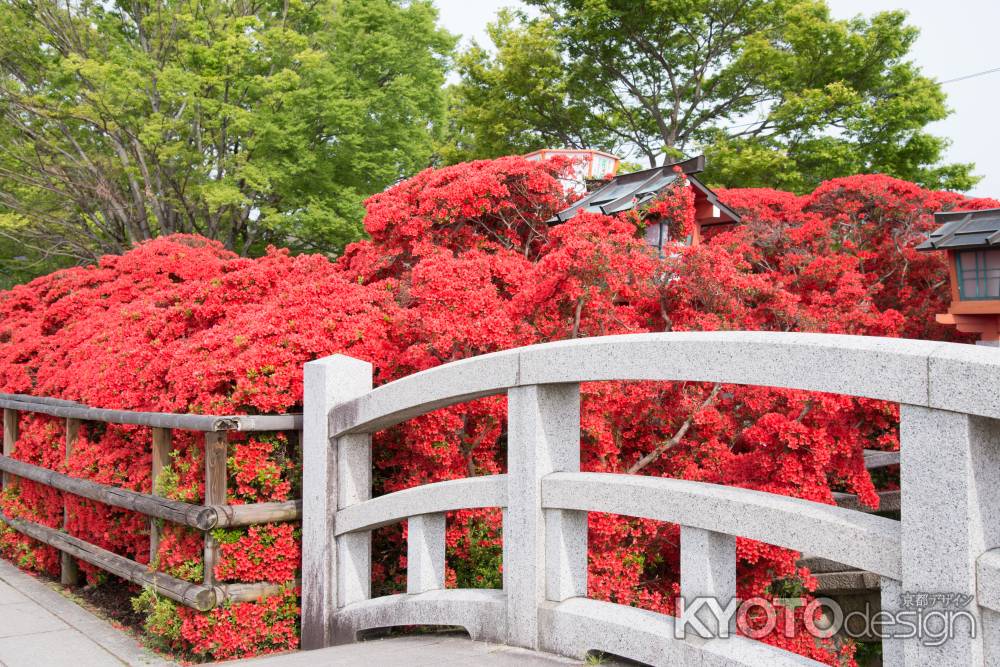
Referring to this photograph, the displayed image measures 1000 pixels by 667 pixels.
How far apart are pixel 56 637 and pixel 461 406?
3238 mm

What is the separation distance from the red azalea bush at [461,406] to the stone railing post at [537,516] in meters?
1.50

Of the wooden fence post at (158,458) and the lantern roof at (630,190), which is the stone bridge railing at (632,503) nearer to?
the wooden fence post at (158,458)

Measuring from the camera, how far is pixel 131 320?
299 inches

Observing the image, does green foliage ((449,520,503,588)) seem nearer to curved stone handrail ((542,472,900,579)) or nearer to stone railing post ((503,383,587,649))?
stone railing post ((503,383,587,649))

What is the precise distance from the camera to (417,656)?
4066 mm

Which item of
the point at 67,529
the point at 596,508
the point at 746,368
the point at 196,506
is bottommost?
the point at 67,529

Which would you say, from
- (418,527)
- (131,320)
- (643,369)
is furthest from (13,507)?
(643,369)

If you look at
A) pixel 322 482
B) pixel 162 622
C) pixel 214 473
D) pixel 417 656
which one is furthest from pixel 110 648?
pixel 417 656

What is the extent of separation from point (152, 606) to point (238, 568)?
976 millimetres

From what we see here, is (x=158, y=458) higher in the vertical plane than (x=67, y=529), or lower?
higher

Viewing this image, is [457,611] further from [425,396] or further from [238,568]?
[238,568]

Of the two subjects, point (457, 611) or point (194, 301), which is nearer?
point (457, 611)

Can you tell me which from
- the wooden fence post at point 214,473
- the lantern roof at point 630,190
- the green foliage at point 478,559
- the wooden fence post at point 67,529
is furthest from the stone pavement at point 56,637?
the lantern roof at point 630,190

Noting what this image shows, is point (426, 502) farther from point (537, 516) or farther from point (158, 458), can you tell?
point (158, 458)
